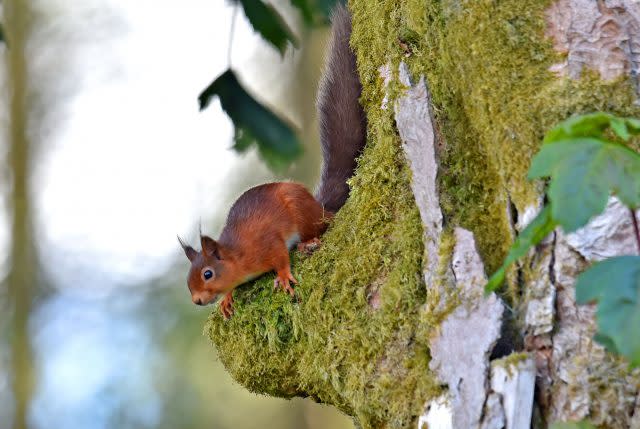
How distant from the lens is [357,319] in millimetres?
1761

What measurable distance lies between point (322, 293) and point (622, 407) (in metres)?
0.78

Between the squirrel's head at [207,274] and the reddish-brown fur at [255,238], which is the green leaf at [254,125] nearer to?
the reddish-brown fur at [255,238]

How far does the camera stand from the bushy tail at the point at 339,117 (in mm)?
2129

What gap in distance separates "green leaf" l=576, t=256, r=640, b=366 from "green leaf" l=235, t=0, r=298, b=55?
458 millimetres

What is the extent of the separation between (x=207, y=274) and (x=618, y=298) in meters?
1.65

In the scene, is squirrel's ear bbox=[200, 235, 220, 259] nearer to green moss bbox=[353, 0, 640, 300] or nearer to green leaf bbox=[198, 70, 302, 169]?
green moss bbox=[353, 0, 640, 300]

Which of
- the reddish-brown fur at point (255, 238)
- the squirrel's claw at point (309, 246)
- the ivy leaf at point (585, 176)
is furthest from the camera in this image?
the reddish-brown fur at point (255, 238)

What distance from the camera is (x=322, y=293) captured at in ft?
6.16

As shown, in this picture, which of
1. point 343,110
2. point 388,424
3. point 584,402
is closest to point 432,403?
point 388,424

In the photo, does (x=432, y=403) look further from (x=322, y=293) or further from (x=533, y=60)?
(x=533, y=60)

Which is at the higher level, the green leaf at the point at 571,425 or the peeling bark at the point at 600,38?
the peeling bark at the point at 600,38

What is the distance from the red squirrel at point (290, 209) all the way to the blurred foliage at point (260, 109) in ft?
4.42

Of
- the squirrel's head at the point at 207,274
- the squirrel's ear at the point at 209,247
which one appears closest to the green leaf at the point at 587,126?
the squirrel's head at the point at 207,274

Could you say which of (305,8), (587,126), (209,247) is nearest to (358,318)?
(209,247)
